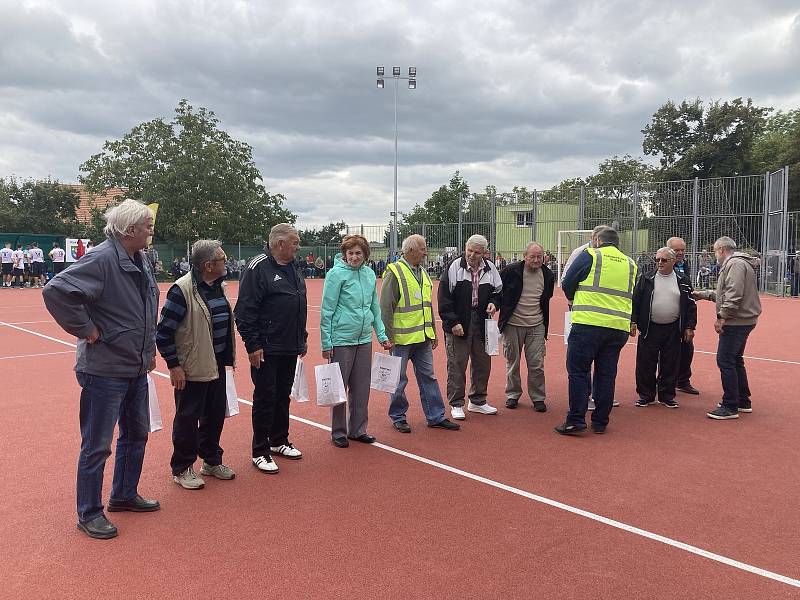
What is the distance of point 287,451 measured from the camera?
5141 millimetres

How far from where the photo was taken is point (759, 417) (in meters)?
6.46

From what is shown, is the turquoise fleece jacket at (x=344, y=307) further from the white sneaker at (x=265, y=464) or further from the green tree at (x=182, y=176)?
the green tree at (x=182, y=176)

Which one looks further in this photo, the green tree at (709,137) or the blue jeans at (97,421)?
the green tree at (709,137)

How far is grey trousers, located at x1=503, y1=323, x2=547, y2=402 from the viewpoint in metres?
6.80

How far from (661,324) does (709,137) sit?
44.0 meters

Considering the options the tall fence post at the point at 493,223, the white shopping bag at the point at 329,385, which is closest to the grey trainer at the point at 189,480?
the white shopping bag at the point at 329,385

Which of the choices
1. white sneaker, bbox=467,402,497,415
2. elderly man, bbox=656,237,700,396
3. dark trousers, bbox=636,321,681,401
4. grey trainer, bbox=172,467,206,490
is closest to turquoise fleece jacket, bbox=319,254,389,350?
grey trainer, bbox=172,467,206,490

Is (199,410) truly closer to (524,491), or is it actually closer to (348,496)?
(348,496)

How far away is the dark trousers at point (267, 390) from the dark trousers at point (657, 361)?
4224 millimetres

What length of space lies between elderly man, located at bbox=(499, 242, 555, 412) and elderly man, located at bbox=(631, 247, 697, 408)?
1.18 metres

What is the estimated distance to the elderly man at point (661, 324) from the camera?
7059 millimetres

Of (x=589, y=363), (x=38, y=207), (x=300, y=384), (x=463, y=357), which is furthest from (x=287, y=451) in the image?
(x=38, y=207)

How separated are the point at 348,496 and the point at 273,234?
81.8 inches

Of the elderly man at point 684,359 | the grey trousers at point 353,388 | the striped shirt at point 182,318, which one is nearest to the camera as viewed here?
the striped shirt at point 182,318
